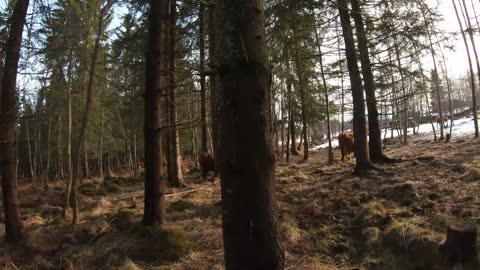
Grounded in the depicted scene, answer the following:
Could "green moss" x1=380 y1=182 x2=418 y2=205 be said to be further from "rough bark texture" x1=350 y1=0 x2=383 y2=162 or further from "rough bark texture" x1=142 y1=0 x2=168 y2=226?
"rough bark texture" x1=142 y1=0 x2=168 y2=226

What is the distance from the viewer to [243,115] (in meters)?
2.19

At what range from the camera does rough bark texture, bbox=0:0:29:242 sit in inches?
336

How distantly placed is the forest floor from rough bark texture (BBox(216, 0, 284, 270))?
306cm

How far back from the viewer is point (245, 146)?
2.19 m

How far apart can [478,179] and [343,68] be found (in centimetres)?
537

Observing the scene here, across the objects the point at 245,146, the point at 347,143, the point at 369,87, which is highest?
the point at 369,87

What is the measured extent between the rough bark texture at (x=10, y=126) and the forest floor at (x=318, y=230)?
53 centimetres

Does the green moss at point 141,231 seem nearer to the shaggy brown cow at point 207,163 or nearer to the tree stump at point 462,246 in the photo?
the tree stump at point 462,246

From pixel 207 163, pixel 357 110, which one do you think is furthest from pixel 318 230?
pixel 207 163

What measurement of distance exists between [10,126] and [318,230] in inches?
271

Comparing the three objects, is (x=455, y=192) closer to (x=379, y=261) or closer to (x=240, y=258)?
(x=379, y=261)

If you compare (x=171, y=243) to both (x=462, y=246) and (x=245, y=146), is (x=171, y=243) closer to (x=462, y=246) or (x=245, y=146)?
(x=462, y=246)

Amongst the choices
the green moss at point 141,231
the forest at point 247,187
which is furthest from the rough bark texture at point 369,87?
the green moss at point 141,231

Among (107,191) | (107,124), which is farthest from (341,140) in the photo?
(107,124)
